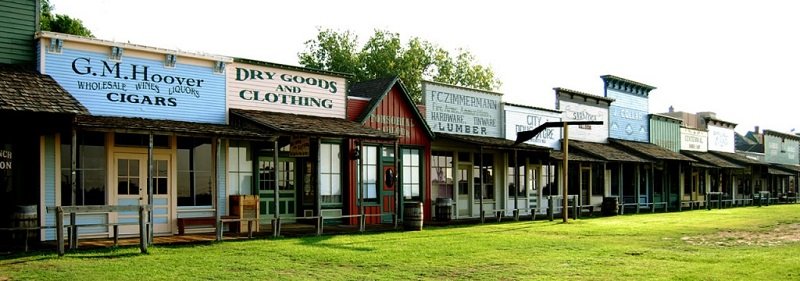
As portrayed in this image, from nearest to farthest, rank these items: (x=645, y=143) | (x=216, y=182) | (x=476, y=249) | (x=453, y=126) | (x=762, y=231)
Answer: (x=476, y=249) < (x=216, y=182) < (x=762, y=231) < (x=453, y=126) < (x=645, y=143)

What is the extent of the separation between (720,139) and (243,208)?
111ft

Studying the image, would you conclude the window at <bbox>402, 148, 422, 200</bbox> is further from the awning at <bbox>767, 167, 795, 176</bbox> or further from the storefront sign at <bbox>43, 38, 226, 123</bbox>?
the awning at <bbox>767, 167, 795, 176</bbox>

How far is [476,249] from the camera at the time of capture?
14.4 m

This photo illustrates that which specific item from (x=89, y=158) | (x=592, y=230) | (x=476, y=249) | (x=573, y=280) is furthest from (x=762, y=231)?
(x=89, y=158)

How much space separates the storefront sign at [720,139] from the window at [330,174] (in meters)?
28.4

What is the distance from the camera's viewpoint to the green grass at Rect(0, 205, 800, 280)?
1073 cm

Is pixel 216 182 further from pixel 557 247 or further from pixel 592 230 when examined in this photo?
pixel 592 230

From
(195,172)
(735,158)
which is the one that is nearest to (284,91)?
(195,172)

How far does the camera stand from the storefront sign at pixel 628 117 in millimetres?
33250

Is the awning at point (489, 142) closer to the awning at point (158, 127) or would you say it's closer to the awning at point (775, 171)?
the awning at point (158, 127)

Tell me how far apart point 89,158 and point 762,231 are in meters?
15.6

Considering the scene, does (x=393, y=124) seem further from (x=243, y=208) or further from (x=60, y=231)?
(x=60, y=231)

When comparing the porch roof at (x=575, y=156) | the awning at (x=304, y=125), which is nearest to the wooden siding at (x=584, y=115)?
the porch roof at (x=575, y=156)

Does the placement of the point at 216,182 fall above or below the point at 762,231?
above
